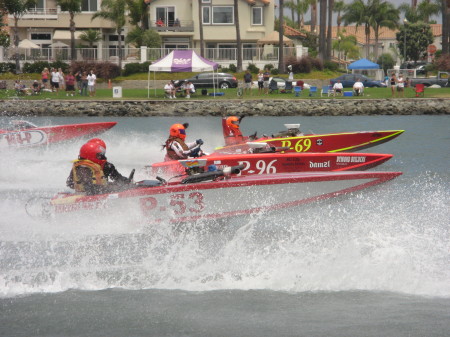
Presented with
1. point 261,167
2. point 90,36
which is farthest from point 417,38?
point 261,167

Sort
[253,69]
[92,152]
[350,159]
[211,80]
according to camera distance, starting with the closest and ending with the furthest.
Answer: [92,152] < [350,159] < [211,80] < [253,69]

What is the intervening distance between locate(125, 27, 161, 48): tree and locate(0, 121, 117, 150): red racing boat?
35.4 m

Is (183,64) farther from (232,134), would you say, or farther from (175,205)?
(175,205)

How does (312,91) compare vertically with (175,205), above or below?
above

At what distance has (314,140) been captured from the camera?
17984 millimetres

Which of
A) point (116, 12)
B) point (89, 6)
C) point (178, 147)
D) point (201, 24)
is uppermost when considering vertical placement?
point (89, 6)

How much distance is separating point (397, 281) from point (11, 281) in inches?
192

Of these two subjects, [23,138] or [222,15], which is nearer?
[23,138]

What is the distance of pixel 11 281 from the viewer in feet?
31.6

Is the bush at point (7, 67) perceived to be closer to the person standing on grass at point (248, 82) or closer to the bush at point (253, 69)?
the bush at point (253, 69)

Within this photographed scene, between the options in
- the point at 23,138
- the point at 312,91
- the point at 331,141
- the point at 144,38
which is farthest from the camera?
the point at 144,38

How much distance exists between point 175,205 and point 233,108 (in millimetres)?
28844

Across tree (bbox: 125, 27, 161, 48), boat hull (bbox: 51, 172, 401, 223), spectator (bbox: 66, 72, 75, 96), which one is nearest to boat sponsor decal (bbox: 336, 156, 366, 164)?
boat hull (bbox: 51, 172, 401, 223)

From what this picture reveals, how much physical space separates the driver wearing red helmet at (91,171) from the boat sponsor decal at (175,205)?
0.56 m
